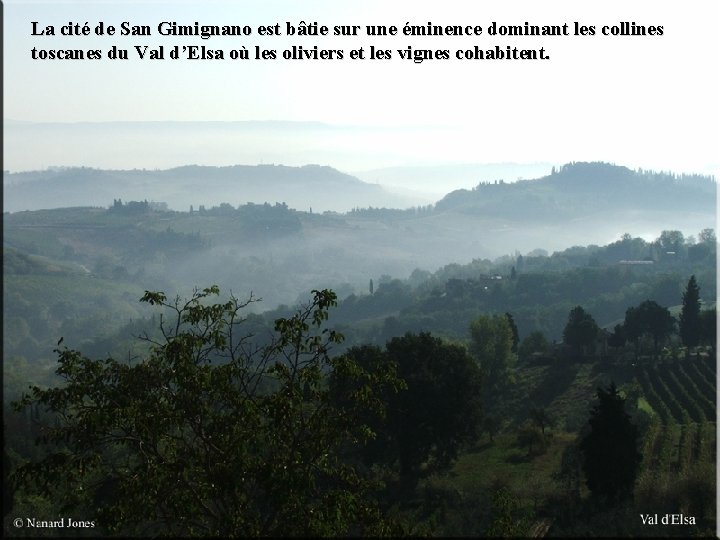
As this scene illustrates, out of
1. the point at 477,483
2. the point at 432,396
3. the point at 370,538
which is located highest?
the point at 370,538

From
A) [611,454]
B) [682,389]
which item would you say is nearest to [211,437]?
[611,454]

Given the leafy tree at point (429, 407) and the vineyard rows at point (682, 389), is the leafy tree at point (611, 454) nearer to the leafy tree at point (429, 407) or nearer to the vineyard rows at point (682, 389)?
the leafy tree at point (429, 407)

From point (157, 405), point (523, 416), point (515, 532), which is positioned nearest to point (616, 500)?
point (515, 532)

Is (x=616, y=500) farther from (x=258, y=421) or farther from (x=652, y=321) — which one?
(x=652, y=321)

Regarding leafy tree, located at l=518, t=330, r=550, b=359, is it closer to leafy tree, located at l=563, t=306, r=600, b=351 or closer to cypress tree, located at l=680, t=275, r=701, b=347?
leafy tree, located at l=563, t=306, r=600, b=351

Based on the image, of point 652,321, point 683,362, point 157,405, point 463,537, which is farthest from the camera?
point 652,321

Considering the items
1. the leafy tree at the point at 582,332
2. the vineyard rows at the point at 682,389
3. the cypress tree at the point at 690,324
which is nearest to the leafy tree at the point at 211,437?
the vineyard rows at the point at 682,389
